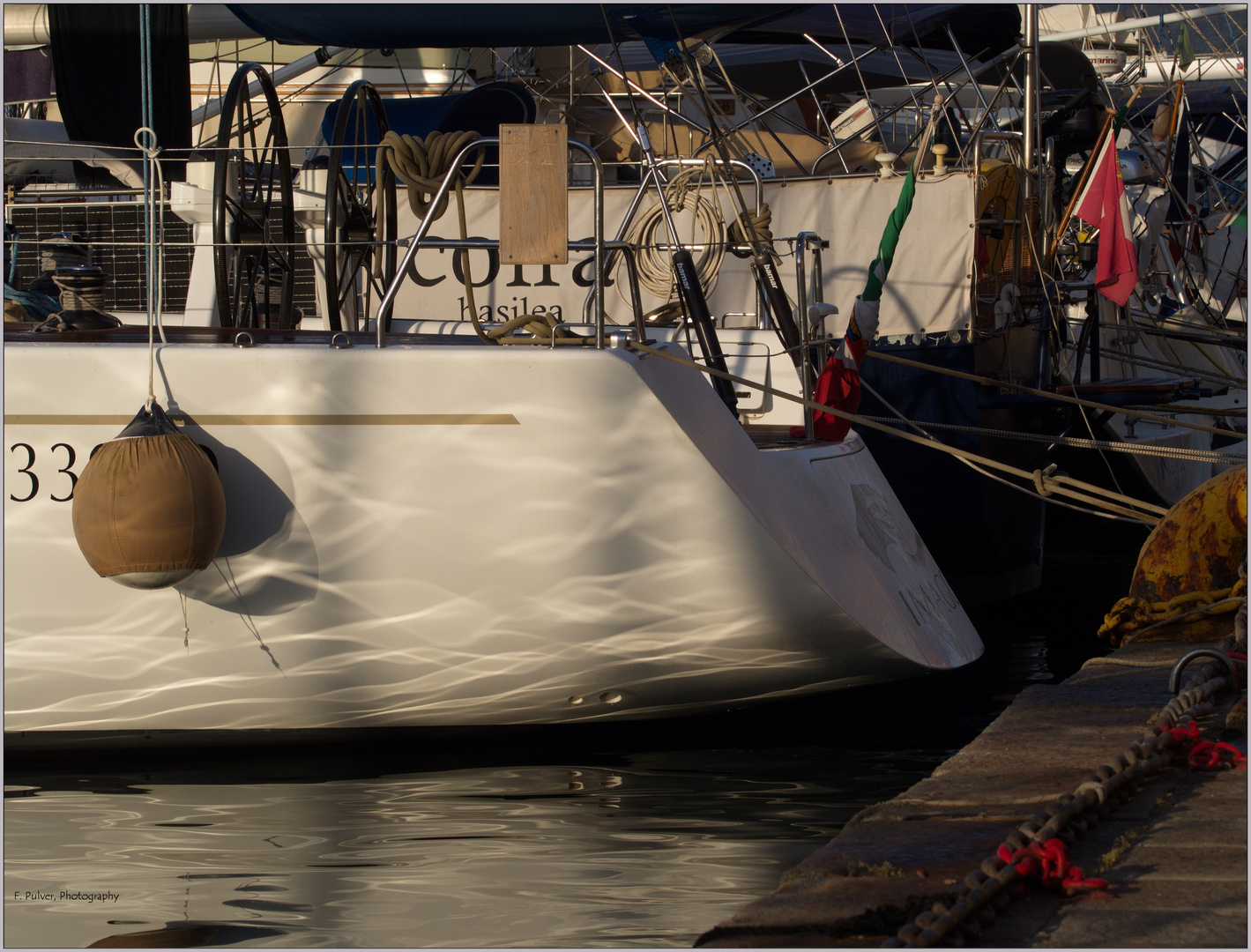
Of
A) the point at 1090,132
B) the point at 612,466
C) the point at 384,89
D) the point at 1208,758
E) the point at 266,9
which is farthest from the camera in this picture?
the point at 384,89

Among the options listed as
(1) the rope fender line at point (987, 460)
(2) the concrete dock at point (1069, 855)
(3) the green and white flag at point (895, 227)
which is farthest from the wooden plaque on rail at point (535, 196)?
(3) the green and white flag at point (895, 227)

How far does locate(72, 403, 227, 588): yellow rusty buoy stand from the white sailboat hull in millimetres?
194

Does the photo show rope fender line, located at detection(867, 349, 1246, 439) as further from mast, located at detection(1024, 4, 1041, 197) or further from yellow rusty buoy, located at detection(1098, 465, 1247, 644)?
mast, located at detection(1024, 4, 1041, 197)

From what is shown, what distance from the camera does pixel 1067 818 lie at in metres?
2.64

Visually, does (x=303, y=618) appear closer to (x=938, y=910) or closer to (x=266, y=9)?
(x=938, y=910)

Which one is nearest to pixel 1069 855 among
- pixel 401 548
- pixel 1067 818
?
pixel 1067 818

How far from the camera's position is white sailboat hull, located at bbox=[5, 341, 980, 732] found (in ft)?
13.4

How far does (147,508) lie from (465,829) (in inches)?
52.7

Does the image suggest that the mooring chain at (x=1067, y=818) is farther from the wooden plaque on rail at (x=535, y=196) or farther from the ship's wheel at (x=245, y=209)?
the ship's wheel at (x=245, y=209)

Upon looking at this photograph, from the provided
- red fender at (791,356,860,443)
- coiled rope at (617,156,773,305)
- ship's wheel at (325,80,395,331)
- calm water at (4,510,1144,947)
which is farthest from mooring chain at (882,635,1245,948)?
coiled rope at (617,156,773,305)

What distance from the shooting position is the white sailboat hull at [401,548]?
13.4 ft

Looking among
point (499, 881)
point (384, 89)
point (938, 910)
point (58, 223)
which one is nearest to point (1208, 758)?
point (938, 910)

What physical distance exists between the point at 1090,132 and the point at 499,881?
7959 millimetres

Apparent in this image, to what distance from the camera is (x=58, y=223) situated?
10281 millimetres
